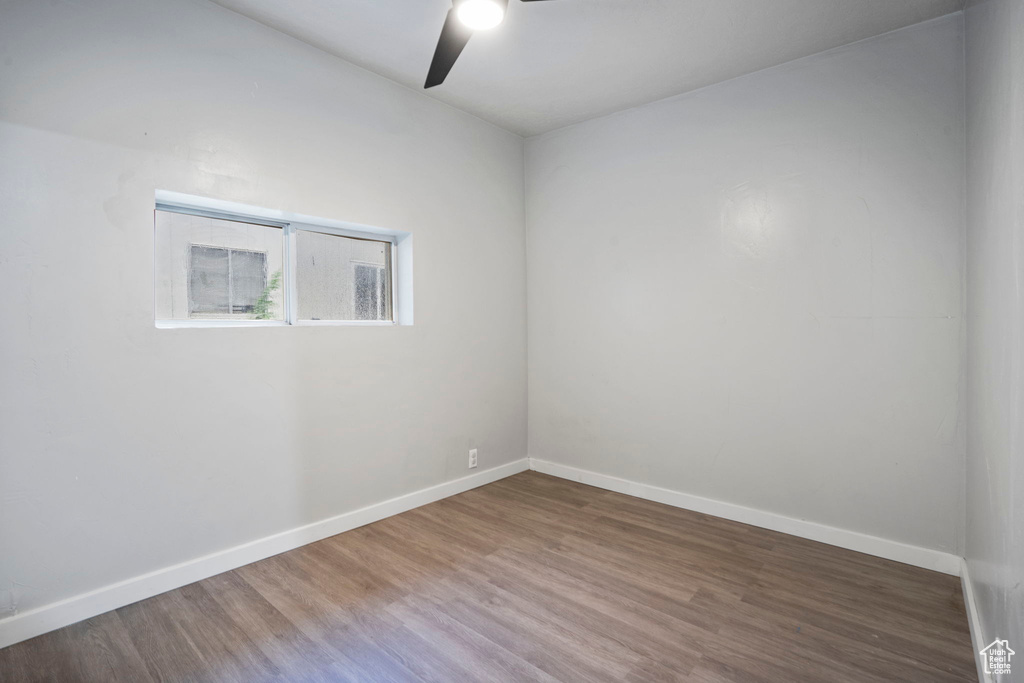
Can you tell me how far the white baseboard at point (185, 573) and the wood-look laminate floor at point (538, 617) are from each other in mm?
46

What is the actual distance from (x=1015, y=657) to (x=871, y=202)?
6.70 ft

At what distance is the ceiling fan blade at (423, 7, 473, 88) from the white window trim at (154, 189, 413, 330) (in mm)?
1100

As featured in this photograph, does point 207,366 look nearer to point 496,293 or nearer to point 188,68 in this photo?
point 188,68

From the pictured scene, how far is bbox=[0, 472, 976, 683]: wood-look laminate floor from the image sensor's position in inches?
65.7

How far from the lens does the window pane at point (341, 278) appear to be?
2.80 m

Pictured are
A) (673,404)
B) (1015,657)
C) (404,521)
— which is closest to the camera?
(1015,657)

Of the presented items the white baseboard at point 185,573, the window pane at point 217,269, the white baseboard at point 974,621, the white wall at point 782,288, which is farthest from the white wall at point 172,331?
the white baseboard at point 974,621

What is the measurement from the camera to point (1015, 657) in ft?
3.89

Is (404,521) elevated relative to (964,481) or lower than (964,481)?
lower

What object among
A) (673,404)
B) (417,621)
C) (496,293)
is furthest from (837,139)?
(417,621)

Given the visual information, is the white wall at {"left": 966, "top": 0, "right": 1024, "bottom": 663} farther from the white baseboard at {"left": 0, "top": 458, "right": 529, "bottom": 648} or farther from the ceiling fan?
the white baseboard at {"left": 0, "top": 458, "right": 529, "bottom": 648}

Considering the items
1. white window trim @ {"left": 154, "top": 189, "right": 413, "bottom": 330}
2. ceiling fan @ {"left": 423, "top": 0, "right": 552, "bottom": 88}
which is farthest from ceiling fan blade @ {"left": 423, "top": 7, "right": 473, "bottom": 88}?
white window trim @ {"left": 154, "top": 189, "right": 413, "bottom": 330}

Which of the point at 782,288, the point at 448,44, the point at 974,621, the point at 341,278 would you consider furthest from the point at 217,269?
the point at 974,621

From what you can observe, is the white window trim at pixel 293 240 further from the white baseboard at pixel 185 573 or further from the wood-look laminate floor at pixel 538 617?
the wood-look laminate floor at pixel 538 617
